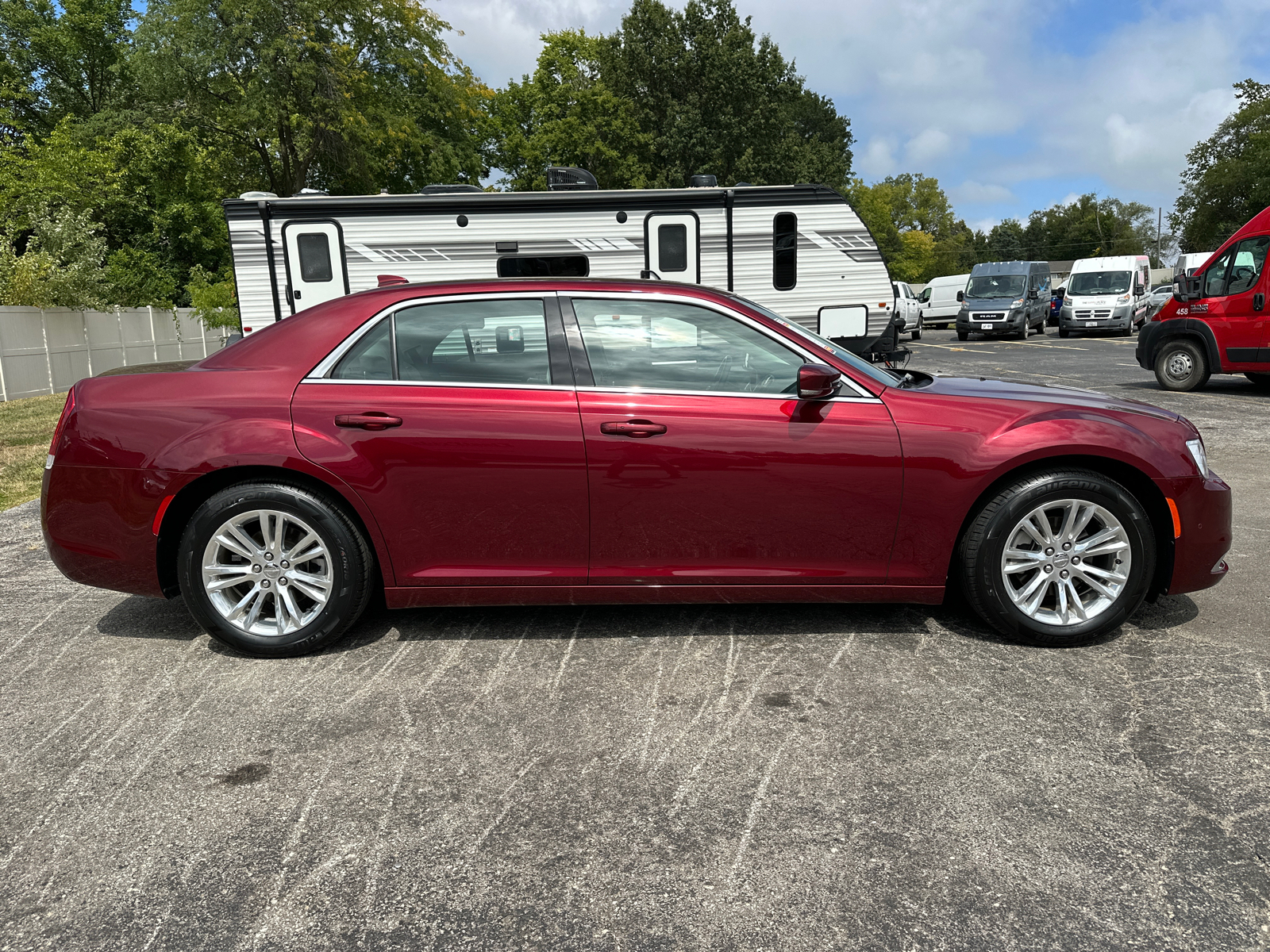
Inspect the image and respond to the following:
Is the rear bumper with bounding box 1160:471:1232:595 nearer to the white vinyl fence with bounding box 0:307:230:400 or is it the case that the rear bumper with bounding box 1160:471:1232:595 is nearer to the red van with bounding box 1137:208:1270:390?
the red van with bounding box 1137:208:1270:390

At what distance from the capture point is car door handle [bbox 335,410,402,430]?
→ 381 cm

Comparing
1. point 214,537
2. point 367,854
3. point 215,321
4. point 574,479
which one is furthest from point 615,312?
point 215,321

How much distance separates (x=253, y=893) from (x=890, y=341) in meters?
11.4

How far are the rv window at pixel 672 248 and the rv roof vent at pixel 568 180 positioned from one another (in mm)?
1192

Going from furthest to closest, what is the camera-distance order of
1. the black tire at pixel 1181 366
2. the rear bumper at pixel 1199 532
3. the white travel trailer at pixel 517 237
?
the black tire at pixel 1181 366 < the white travel trailer at pixel 517 237 < the rear bumper at pixel 1199 532

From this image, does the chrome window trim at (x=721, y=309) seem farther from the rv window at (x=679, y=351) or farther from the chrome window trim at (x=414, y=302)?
the chrome window trim at (x=414, y=302)

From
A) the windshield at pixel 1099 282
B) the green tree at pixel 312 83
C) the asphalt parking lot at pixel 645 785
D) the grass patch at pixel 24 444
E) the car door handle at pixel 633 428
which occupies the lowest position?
the asphalt parking lot at pixel 645 785

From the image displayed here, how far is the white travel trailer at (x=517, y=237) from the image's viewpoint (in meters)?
10.9

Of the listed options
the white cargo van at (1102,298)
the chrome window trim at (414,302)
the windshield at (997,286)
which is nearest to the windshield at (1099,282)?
the white cargo van at (1102,298)

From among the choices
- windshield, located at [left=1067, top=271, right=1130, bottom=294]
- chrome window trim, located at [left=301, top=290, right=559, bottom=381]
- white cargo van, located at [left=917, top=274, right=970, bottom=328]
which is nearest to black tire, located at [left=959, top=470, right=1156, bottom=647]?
chrome window trim, located at [left=301, top=290, right=559, bottom=381]

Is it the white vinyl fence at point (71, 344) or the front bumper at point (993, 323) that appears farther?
the front bumper at point (993, 323)

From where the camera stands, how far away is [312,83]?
28031mm

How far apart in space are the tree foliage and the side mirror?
1712 inches

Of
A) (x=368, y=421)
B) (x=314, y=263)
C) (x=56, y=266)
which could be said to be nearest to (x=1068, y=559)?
(x=368, y=421)
